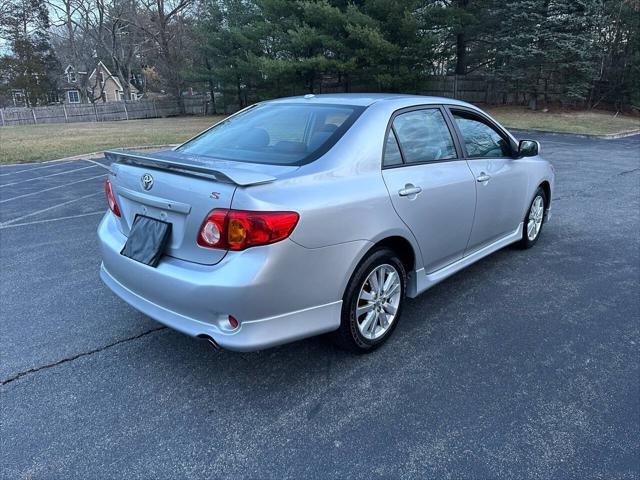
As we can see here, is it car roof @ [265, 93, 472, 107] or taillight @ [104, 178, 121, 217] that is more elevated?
car roof @ [265, 93, 472, 107]

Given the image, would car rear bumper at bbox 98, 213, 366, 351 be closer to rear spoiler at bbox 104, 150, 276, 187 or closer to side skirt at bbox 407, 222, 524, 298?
rear spoiler at bbox 104, 150, 276, 187

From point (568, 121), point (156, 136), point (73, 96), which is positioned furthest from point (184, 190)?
point (73, 96)

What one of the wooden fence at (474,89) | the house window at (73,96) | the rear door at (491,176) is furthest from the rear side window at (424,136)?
the house window at (73,96)

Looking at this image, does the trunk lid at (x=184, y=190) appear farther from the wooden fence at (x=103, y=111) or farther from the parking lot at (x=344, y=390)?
the wooden fence at (x=103, y=111)

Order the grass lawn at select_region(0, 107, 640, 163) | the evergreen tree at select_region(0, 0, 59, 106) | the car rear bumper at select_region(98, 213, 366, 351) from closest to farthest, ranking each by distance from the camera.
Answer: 1. the car rear bumper at select_region(98, 213, 366, 351)
2. the grass lawn at select_region(0, 107, 640, 163)
3. the evergreen tree at select_region(0, 0, 59, 106)

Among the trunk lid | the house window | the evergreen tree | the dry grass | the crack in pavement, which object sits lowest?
the dry grass

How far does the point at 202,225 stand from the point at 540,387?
83.0 inches

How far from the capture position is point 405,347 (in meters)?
3.11

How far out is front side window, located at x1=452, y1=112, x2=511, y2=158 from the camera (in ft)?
12.3

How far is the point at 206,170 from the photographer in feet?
7.72

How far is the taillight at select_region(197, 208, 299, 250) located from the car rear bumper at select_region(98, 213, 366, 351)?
4 centimetres

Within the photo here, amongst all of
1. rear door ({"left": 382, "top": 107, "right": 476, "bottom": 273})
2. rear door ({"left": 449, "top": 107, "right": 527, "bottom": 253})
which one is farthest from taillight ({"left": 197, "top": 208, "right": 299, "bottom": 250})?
rear door ({"left": 449, "top": 107, "right": 527, "bottom": 253})

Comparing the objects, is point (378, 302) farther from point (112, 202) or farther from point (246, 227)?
point (112, 202)

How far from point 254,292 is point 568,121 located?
2131 centimetres
